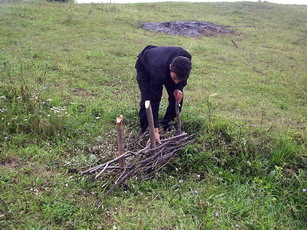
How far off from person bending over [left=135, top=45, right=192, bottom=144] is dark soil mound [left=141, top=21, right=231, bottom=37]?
8.70 metres

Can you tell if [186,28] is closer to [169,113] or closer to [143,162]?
[169,113]

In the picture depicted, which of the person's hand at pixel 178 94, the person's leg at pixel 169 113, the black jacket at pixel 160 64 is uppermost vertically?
the black jacket at pixel 160 64

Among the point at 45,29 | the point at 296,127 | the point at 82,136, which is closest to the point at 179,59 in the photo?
the point at 82,136

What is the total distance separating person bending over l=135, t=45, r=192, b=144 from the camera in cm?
273

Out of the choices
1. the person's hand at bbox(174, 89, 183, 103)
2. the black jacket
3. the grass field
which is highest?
the black jacket

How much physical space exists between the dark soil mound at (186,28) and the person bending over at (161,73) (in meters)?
8.70

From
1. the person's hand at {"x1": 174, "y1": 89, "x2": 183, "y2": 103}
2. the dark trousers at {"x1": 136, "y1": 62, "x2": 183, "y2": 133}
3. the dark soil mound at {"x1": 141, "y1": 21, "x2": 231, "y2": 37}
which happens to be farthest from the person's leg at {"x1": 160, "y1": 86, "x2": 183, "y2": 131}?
the dark soil mound at {"x1": 141, "y1": 21, "x2": 231, "y2": 37}

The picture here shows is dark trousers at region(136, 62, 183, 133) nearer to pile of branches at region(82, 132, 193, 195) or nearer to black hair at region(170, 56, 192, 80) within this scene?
pile of branches at region(82, 132, 193, 195)

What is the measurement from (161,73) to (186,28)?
10.4 metres

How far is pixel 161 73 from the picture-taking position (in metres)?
2.95

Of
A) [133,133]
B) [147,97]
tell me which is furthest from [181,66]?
[133,133]

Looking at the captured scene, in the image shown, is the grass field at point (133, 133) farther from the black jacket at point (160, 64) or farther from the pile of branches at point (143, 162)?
the black jacket at point (160, 64)

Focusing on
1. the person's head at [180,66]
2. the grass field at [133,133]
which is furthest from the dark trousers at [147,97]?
the person's head at [180,66]

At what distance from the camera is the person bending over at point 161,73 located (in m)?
2.73
